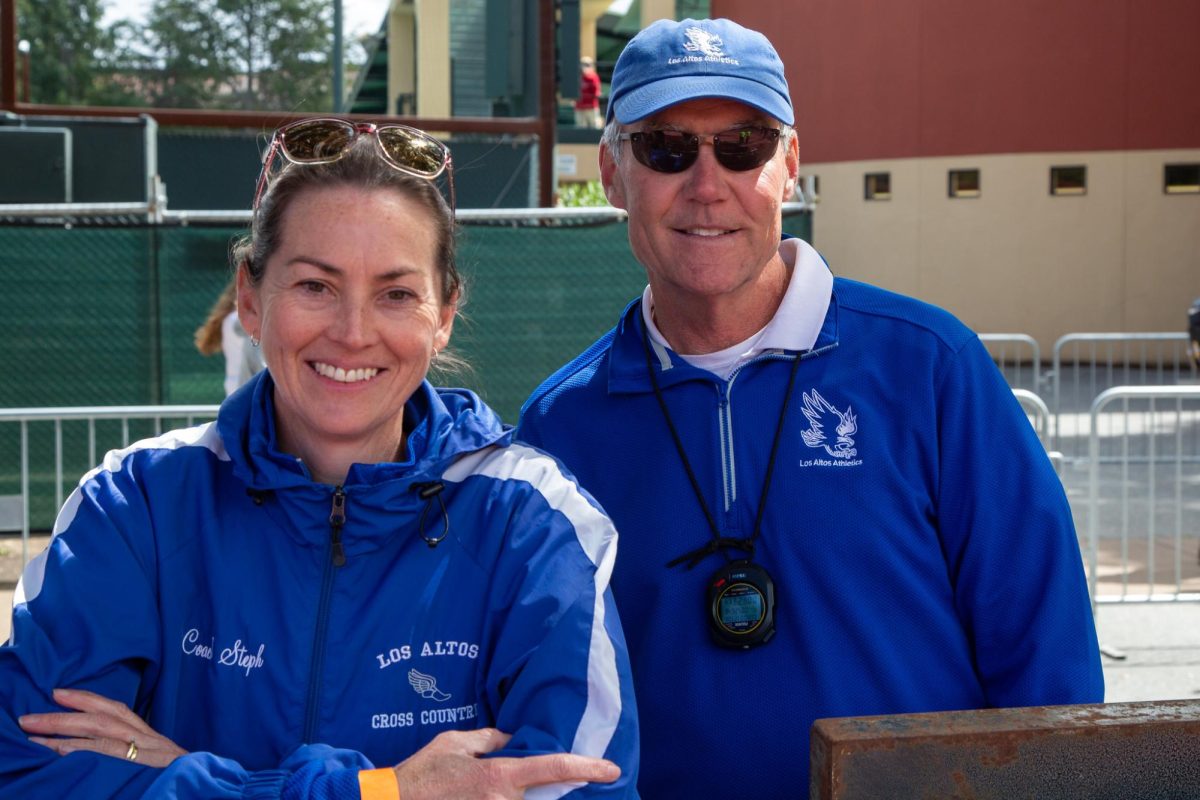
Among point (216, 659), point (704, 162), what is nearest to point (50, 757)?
point (216, 659)

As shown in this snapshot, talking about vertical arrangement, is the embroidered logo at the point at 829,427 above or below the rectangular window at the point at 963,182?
below

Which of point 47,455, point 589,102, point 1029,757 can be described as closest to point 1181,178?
point 589,102

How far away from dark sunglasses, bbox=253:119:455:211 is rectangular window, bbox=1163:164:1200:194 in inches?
864

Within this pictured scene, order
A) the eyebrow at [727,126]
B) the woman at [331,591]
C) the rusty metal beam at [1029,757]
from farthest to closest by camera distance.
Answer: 1. the eyebrow at [727,126]
2. the woman at [331,591]
3. the rusty metal beam at [1029,757]

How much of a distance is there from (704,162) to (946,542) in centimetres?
84

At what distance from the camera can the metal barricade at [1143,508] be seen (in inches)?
314

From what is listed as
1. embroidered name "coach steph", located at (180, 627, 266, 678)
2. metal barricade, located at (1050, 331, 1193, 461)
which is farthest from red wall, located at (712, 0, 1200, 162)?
embroidered name "coach steph", located at (180, 627, 266, 678)

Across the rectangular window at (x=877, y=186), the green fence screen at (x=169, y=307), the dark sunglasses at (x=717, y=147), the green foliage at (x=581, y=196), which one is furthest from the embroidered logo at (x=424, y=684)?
the rectangular window at (x=877, y=186)

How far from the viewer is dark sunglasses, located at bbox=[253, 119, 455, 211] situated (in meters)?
2.25

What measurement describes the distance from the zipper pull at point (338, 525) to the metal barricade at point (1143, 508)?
20.6ft

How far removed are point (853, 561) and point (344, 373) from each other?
3.13ft

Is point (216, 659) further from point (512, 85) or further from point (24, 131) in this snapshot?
point (512, 85)

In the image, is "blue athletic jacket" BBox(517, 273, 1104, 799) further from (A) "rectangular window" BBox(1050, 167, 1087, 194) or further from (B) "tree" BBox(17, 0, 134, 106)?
(A) "rectangular window" BBox(1050, 167, 1087, 194)

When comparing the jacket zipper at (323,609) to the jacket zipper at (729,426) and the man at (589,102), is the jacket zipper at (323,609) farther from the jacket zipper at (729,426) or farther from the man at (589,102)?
the man at (589,102)
